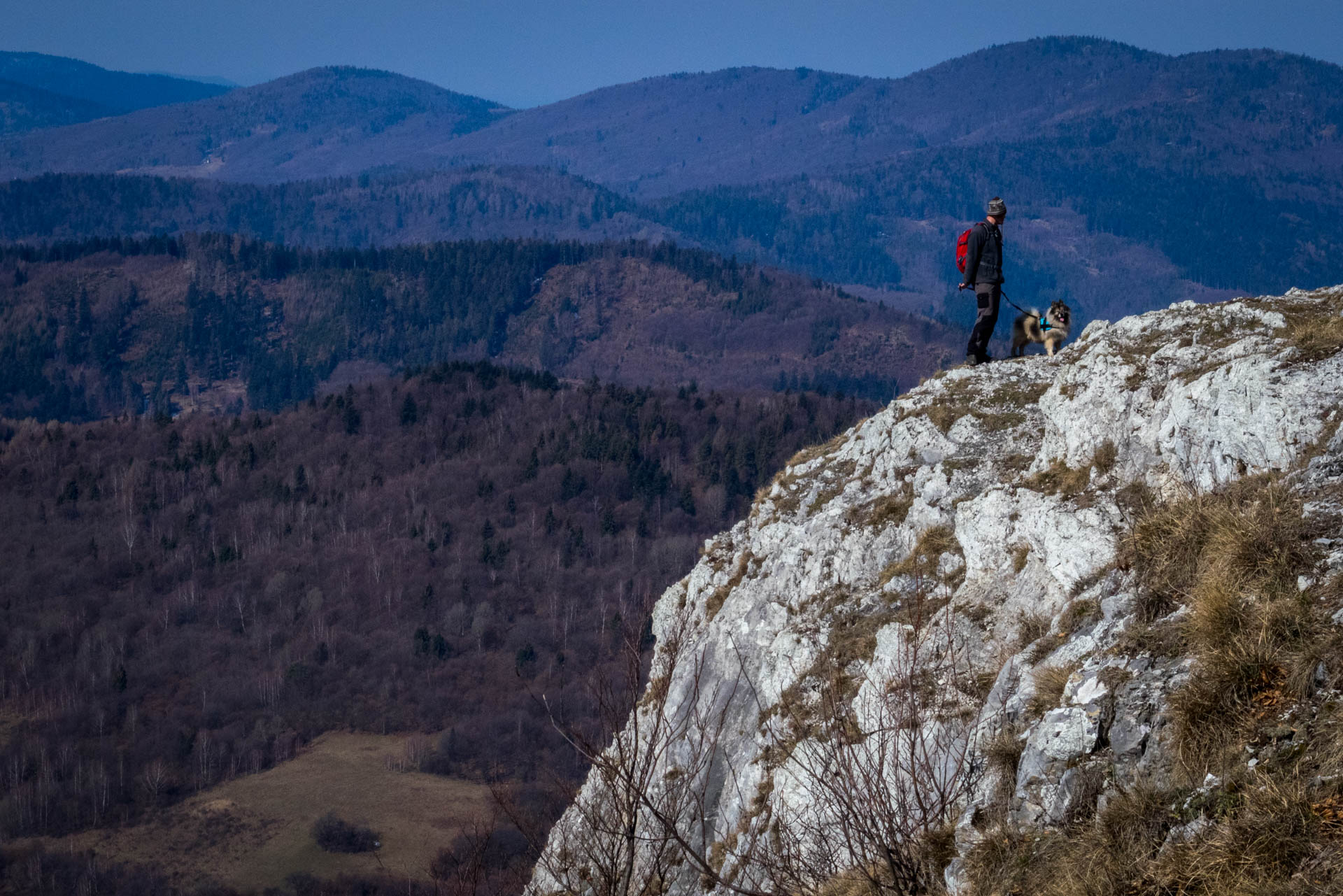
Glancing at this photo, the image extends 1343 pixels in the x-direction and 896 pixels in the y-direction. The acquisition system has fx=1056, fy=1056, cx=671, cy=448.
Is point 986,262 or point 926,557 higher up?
point 986,262

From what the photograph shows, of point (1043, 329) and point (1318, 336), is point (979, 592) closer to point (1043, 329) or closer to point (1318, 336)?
point (1318, 336)

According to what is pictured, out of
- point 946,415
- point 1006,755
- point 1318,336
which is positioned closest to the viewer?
point 1006,755

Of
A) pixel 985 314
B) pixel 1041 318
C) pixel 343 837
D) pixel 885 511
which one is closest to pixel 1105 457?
pixel 885 511

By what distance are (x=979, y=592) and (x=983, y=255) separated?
287 inches

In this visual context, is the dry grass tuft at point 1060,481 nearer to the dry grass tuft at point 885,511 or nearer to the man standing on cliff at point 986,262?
the dry grass tuft at point 885,511

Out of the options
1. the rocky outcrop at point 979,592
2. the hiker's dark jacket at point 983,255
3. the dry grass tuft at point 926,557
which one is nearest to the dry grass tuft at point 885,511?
the rocky outcrop at point 979,592

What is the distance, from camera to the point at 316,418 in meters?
194

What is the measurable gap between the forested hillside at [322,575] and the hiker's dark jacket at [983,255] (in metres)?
84.9

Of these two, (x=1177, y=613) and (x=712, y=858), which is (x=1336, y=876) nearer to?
(x=1177, y=613)

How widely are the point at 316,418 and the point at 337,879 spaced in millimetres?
119501

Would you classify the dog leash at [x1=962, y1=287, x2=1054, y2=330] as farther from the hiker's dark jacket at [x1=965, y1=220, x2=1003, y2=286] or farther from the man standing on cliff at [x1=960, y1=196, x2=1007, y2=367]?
the hiker's dark jacket at [x1=965, y1=220, x2=1003, y2=286]

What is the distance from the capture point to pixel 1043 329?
18391 mm

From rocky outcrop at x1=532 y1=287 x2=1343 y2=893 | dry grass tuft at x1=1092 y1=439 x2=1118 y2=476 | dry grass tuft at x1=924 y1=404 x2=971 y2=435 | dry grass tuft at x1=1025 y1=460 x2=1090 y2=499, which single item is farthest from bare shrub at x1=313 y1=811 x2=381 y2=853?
dry grass tuft at x1=1092 y1=439 x2=1118 y2=476

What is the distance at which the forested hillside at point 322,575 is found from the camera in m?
117
